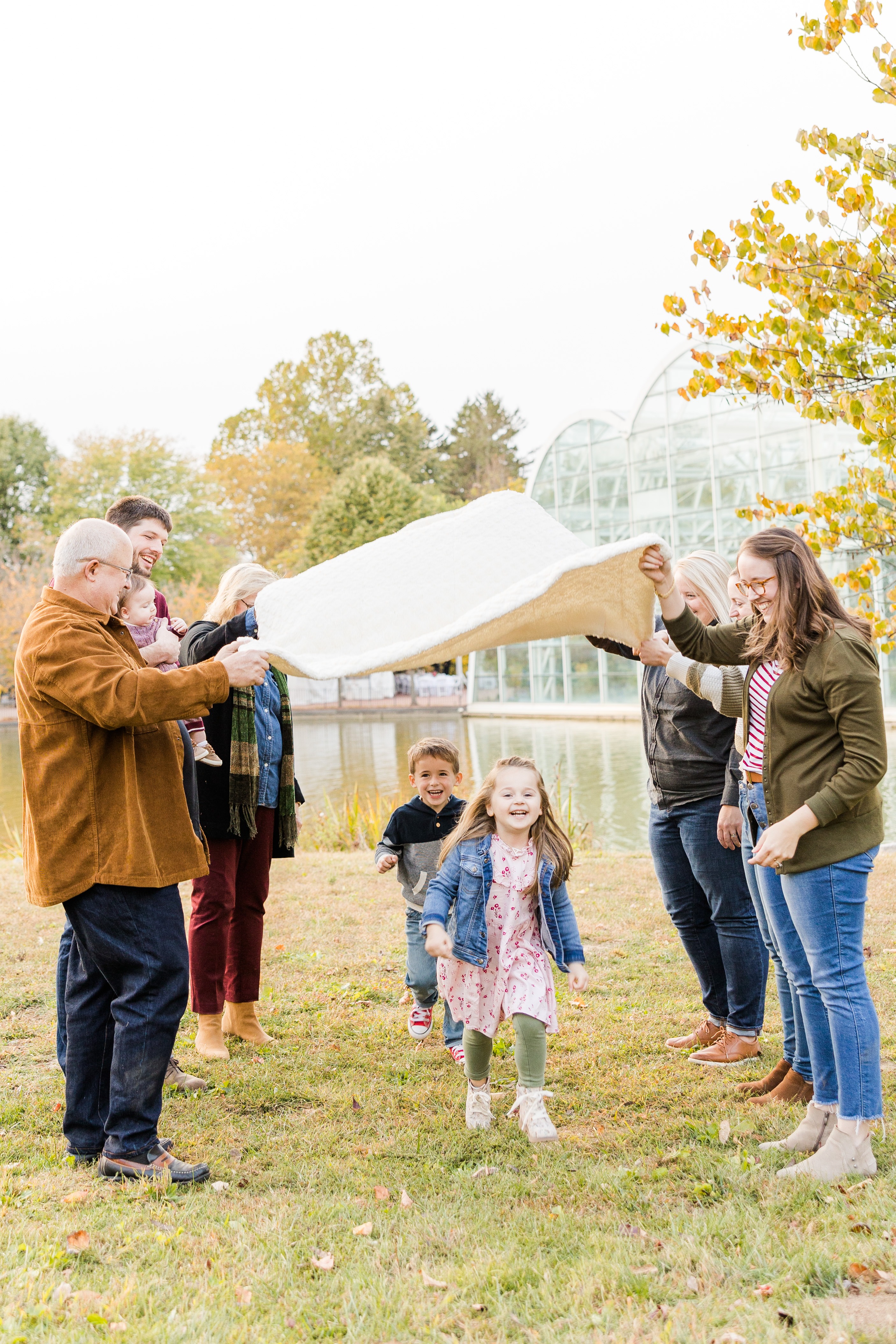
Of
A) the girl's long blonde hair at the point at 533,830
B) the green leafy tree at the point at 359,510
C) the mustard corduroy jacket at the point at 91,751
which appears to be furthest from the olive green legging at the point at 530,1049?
the green leafy tree at the point at 359,510

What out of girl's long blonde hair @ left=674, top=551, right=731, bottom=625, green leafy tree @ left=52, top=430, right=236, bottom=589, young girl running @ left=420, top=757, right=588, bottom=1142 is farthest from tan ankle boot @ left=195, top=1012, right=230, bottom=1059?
green leafy tree @ left=52, top=430, right=236, bottom=589

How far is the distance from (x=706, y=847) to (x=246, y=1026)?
7.56 ft

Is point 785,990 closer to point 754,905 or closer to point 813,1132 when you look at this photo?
point 754,905

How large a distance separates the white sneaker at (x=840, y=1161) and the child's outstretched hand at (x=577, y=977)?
0.86 m

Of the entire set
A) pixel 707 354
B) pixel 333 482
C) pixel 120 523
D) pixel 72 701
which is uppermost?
pixel 333 482

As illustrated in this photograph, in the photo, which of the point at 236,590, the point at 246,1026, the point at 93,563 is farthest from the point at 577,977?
the point at 93,563

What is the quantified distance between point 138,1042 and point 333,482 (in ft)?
156

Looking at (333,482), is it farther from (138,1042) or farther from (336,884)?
(138,1042)

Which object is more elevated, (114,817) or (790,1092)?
(114,817)

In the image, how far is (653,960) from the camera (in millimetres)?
6238

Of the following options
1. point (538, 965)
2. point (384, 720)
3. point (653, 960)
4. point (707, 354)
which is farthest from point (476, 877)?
point (384, 720)

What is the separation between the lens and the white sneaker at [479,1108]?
396cm

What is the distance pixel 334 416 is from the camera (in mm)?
54938

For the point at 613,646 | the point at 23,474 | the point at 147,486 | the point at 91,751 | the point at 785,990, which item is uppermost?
the point at 23,474
